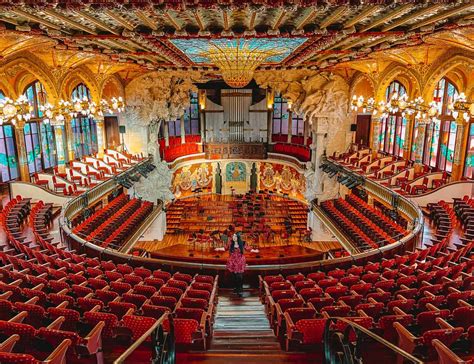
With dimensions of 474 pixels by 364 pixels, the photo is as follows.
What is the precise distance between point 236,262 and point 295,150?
19.1 metres

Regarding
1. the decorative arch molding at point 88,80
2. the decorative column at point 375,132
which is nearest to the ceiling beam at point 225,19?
the decorative arch molding at point 88,80

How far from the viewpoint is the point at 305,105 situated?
2194 centimetres

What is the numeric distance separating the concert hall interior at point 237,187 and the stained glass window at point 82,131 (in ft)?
0.58

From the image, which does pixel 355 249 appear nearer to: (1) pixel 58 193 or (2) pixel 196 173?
(1) pixel 58 193

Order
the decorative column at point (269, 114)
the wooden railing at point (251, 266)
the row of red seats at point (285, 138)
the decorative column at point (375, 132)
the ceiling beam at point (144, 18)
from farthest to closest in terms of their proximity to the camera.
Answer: the decorative column at point (269, 114), the row of red seats at point (285, 138), the decorative column at point (375, 132), the wooden railing at point (251, 266), the ceiling beam at point (144, 18)

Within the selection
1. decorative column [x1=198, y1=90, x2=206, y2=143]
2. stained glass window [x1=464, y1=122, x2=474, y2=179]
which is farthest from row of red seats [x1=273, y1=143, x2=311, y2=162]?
stained glass window [x1=464, y1=122, x2=474, y2=179]

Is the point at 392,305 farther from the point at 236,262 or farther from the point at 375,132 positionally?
the point at 375,132

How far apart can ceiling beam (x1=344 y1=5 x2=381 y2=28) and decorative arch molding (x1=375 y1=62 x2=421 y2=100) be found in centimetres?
1147

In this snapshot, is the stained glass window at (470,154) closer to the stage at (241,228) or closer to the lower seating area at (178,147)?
the stage at (241,228)

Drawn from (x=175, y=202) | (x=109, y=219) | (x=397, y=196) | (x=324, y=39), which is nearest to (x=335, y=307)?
(x=324, y=39)

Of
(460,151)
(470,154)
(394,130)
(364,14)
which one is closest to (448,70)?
(460,151)

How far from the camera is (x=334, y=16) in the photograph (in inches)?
287

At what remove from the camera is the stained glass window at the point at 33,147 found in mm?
21375

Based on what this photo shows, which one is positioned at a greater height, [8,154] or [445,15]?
[445,15]
